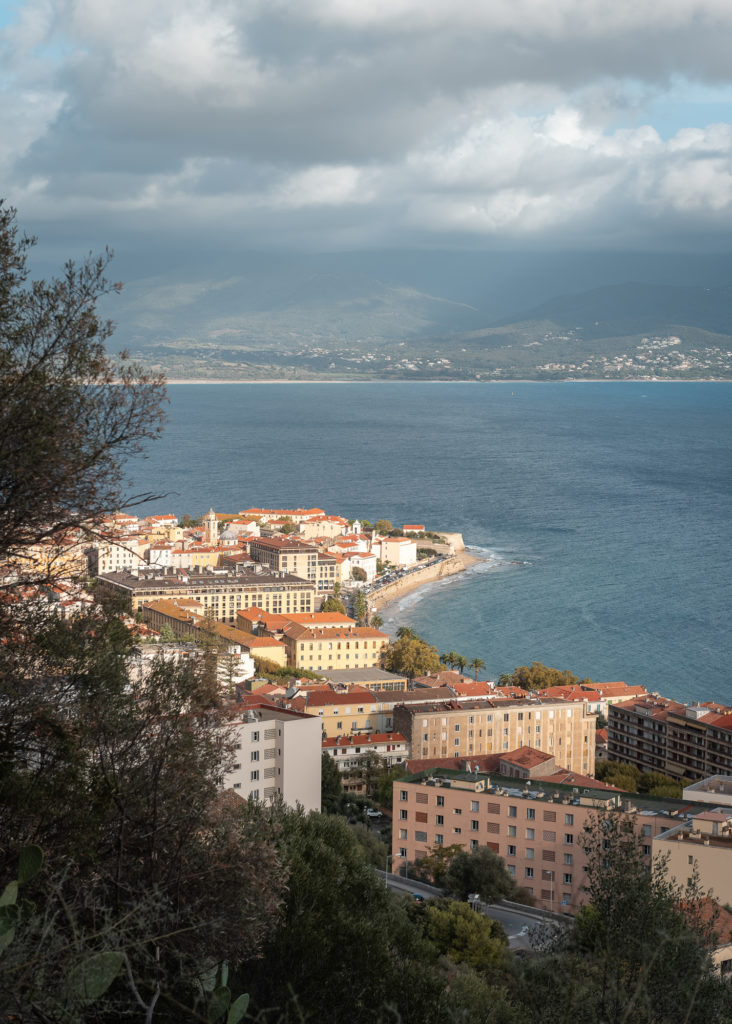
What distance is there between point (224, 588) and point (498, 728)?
15470 millimetres

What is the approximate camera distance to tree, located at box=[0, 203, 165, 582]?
359cm

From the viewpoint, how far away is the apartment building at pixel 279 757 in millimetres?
10719

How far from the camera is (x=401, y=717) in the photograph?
20.9 m

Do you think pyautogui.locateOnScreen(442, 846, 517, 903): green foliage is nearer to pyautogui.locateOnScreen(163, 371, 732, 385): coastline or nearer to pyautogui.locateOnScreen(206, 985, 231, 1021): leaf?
pyautogui.locateOnScreen(206, 985, 231, 1021): leaf

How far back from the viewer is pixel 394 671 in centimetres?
2694

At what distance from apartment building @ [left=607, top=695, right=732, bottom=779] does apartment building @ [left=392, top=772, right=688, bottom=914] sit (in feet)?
17.5

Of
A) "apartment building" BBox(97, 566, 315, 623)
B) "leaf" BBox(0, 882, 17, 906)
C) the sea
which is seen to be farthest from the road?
"apartment building" BBox(97, 566, 315, 623)

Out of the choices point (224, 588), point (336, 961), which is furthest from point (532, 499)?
point (336, 961)

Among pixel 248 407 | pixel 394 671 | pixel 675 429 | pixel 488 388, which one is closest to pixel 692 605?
pixel 394 671

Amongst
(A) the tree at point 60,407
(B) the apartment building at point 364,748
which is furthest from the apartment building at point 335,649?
(A) the tree at point 60,407

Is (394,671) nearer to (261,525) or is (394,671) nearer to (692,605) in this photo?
(692,605)

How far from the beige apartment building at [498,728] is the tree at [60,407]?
16864 millimetres

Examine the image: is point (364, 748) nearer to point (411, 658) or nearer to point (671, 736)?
point (671, 736)

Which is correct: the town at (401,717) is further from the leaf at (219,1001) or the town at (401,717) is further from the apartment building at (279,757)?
the leaf at (219,1001)
